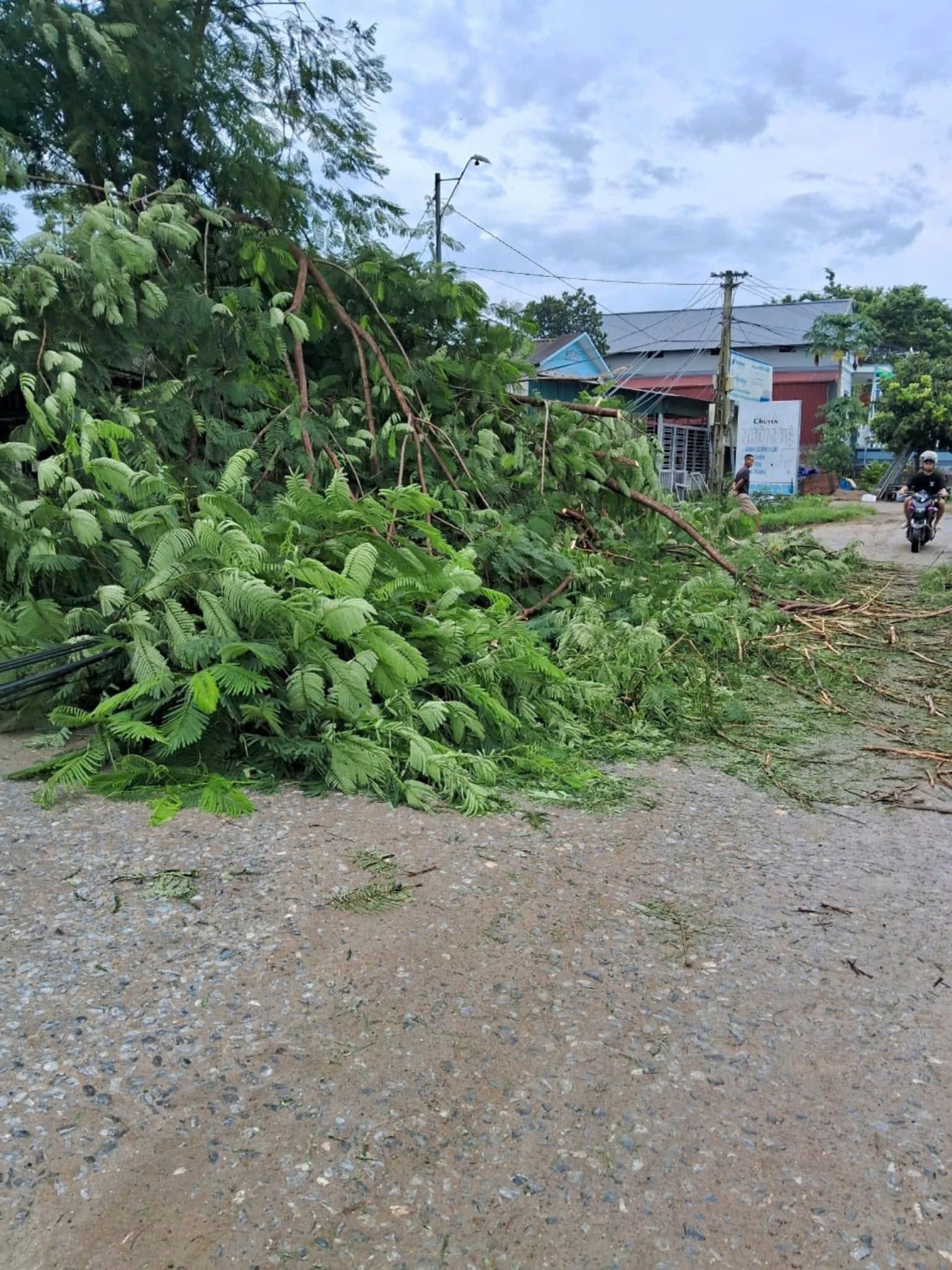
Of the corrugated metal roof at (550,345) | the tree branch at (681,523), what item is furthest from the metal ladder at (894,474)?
the tree branch at (681,523)

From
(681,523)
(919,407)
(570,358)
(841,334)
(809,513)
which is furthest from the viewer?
(841,334)

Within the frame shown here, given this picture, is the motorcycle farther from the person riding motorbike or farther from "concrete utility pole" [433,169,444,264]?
"concrete utility pole" [433,169,444,264]

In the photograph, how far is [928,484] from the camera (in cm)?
1402

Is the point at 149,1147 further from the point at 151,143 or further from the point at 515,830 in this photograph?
the point at 151,143

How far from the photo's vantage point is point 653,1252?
2.00m

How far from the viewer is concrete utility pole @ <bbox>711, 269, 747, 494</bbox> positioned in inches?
1005

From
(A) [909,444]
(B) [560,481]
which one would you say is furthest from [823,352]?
(B) [560,481]

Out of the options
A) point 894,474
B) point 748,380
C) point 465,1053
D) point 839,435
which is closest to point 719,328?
point 839,435

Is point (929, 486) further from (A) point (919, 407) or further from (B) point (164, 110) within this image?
(A) point (919, 407)

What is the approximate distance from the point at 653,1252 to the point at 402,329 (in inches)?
287

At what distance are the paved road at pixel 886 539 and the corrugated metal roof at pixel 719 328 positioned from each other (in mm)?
19899

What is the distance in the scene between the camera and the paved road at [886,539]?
13453 millimetres

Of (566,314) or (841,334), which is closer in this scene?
(841,334)

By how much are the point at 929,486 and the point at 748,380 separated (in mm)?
14837
